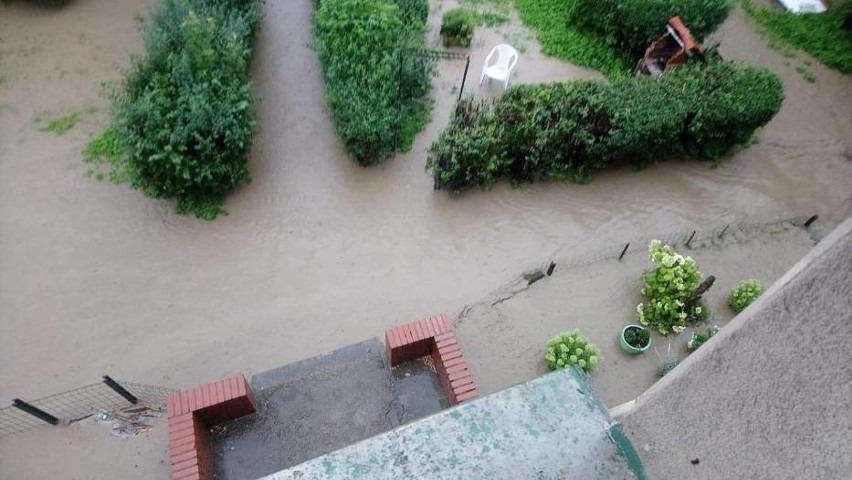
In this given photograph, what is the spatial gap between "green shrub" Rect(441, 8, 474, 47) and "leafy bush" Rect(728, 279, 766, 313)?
6.62 metres

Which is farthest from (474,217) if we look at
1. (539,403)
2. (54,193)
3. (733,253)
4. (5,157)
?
(5,157)

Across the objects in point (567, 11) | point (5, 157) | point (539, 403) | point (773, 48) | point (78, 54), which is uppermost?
point (78, 54)

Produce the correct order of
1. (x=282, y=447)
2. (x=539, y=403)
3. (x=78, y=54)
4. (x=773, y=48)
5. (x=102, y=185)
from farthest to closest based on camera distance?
(x=773, y=48), (x=78, y=54), (x=102, y=185), (x=282, y=447), (x=539, y=403)

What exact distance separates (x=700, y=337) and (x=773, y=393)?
4.97 meters

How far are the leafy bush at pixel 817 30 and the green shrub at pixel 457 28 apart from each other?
21.5 feet

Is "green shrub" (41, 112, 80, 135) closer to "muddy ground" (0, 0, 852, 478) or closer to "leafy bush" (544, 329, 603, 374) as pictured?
"muddy ground" (0, 0, 852, 478)

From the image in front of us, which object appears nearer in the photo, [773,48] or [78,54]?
[78,54]

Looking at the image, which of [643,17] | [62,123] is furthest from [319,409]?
[643,17]

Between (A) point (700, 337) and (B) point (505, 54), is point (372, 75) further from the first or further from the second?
(A) point (700, 337)

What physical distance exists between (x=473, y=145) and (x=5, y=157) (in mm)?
7433

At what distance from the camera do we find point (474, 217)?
8672mm

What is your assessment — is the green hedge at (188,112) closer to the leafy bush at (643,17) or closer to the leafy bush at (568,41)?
the leafy bush at (568,41)

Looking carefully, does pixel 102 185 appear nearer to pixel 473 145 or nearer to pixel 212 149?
pixel 212 149

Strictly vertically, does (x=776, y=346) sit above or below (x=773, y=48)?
below
